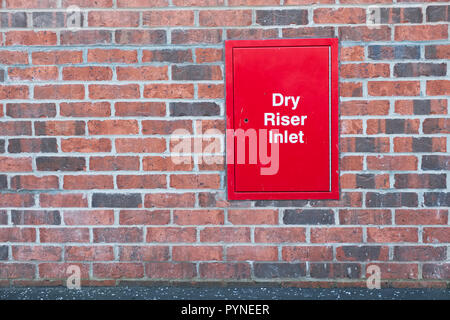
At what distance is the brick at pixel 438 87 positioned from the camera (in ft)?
6.56

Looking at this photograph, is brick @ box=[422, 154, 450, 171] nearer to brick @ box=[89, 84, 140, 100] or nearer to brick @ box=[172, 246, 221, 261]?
brick @ box=[172, 246, 221, 261]

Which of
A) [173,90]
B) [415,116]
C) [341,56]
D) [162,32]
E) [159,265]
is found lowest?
[159,265]

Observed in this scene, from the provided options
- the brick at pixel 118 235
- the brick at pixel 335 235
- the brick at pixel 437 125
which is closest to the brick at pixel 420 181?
the brick at pixel 437 125

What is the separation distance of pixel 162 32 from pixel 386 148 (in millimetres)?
1303

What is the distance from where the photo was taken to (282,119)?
6.69ft

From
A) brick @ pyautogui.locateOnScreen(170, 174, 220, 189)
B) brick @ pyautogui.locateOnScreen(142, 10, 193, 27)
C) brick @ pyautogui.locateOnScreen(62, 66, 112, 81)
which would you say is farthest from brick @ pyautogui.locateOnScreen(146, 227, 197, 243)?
brick @ pyautogui.locateOnScreen(142, 10, 193, 27)

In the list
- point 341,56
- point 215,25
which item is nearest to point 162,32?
point 215,25

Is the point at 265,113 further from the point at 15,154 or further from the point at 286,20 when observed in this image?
the point at 15,154

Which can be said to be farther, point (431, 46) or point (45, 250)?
point (45, 250)

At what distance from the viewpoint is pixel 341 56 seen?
2023 mm

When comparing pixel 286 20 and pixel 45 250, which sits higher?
pixel 286 20

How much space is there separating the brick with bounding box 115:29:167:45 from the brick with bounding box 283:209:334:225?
3.67ft

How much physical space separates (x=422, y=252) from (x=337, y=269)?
448 millimetres

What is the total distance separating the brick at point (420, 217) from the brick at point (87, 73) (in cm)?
168
